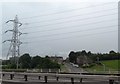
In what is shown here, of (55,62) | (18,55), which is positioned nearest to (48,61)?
(55,62)

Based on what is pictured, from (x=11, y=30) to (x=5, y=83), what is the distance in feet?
77.9

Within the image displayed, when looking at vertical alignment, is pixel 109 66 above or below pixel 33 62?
below

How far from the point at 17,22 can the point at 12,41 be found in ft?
16.8

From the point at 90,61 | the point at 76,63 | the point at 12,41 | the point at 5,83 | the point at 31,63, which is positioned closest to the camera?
the point at 5,83

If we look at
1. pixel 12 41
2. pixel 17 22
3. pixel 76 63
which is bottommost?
pixel 76 63

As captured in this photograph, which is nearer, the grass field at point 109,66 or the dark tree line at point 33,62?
the grass field at point 109,66

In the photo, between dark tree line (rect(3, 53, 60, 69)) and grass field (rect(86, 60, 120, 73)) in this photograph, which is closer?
grass field (rect(86, 60, 120, 73))

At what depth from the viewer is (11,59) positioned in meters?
35.7

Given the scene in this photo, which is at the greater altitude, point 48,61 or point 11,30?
point 11,30

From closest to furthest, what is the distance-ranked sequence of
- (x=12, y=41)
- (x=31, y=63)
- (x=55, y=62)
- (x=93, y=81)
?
1. (x=93, y=81)
2. (x=31, y=63)
3. (x=12, y=41)
4. (x=55, y=62)

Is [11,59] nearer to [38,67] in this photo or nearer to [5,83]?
[38,67]

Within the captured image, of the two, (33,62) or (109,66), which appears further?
(109,66)

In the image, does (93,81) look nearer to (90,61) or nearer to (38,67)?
(38,67)

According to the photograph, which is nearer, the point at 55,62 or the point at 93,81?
the point at 93,81
